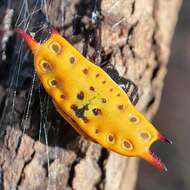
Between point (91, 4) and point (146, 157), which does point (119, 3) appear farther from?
point (146, 157)

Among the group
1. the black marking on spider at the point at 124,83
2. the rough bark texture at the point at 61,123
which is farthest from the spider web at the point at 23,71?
the black marking on spider at the point at 124,83

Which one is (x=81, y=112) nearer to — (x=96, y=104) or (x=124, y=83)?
(x=96, y=104)

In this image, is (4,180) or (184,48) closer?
(4,180)

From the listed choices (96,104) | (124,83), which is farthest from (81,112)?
(124,83)

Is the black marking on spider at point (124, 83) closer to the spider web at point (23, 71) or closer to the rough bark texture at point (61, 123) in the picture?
the rough bark texture at point (61, 123)

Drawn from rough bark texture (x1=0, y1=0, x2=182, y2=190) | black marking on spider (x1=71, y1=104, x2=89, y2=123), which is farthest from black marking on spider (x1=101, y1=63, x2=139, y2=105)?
black marking on spider (x1=71, y1=104, x2=89, y2=123)

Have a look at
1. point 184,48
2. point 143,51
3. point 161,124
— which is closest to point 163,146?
point 161,124

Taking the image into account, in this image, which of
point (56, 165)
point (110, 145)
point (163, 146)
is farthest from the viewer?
point (163, 146)
